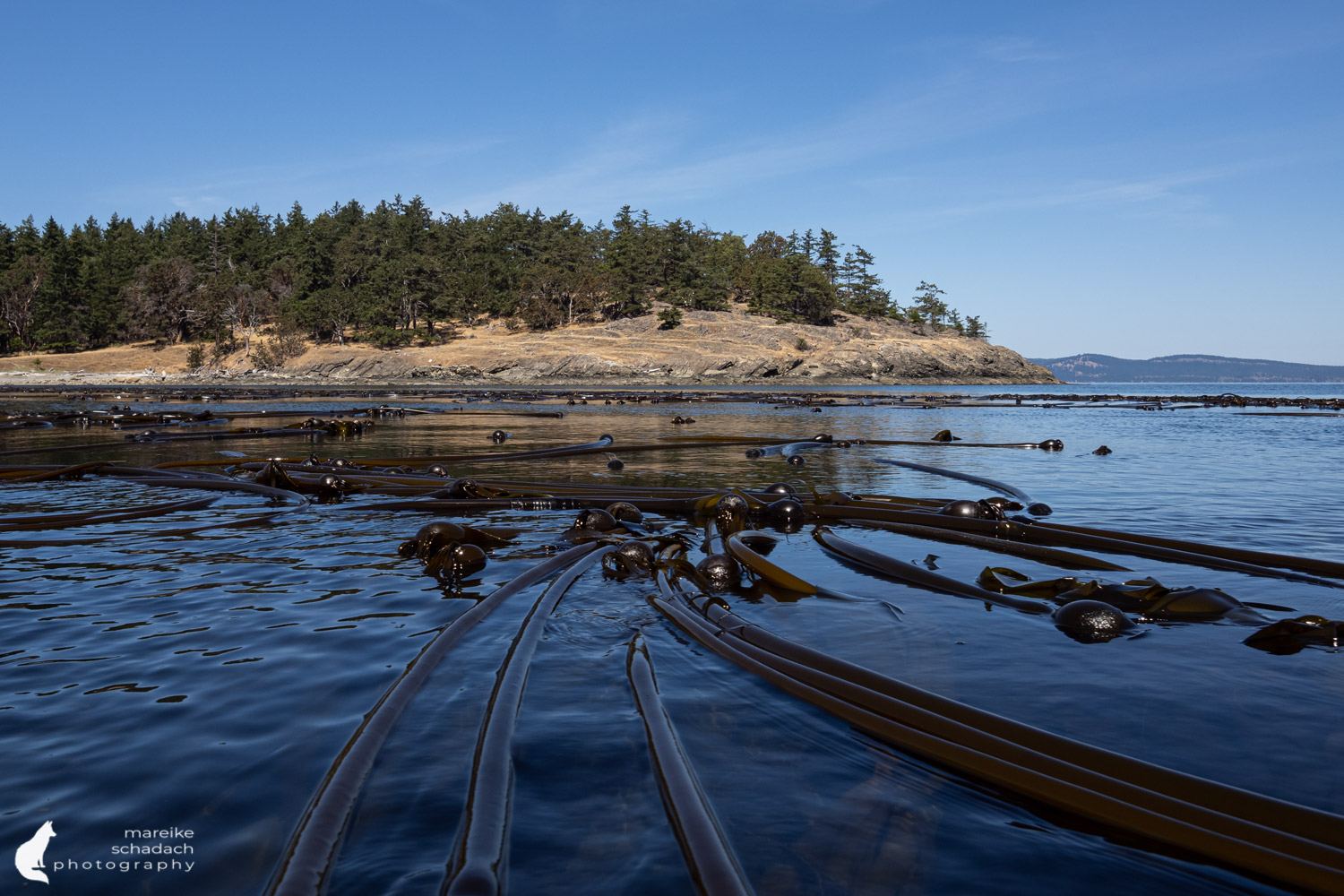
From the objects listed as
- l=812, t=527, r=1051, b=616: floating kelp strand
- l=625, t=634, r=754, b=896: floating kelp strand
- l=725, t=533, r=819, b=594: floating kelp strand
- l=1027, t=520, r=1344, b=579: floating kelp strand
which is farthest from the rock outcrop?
l=625, t=634, r=754, b=896: floating kelp strand

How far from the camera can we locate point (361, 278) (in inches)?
4700

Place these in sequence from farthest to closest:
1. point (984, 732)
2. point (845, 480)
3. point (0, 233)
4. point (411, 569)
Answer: point (0, 233), point (845, 480), point (411, 569), point (984, 732)

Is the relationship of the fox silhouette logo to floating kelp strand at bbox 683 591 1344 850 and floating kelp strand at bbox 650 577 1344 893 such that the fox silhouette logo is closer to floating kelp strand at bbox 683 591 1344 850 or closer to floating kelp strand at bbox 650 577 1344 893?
floating kelp strand at bbox 650 577 1344 893

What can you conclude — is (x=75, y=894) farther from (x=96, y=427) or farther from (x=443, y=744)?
(x=96, y=427)

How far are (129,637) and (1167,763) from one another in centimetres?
589

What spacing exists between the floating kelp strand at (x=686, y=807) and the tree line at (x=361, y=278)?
339 feet

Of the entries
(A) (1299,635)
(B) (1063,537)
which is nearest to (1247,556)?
(B) (1063,537)

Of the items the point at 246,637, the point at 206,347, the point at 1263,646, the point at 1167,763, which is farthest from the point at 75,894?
the point at 206,347

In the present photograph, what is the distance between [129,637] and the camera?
523 cm

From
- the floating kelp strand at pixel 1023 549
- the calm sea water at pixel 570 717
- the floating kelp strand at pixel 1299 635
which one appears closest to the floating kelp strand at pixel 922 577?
the calm sea water at pixel 570 717

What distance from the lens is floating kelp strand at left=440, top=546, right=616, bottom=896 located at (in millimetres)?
2492

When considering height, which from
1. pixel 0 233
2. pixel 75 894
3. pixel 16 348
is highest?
pixel 0 233

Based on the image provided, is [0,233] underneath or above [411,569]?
above

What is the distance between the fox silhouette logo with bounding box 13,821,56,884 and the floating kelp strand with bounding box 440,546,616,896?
1429mm
